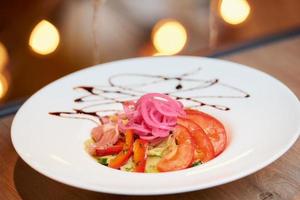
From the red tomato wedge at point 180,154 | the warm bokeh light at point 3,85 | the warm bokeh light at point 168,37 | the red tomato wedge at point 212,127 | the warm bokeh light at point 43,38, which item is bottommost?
the warm bokeh light at point 3,85

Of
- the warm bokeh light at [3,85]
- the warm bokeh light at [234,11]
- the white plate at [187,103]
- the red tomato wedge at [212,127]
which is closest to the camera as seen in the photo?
the white plate at [187,103]

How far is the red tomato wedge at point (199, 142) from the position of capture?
3.75 ft

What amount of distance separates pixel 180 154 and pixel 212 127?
0.16 metres

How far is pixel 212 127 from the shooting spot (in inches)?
49.4

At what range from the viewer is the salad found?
113cm

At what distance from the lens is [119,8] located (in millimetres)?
2984

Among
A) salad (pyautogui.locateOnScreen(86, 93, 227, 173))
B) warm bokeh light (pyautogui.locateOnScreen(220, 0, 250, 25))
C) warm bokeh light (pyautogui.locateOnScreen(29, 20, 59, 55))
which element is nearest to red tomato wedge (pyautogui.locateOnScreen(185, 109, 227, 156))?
salad (pyautogui.locateOnScreen(86, 93, 227, 173))

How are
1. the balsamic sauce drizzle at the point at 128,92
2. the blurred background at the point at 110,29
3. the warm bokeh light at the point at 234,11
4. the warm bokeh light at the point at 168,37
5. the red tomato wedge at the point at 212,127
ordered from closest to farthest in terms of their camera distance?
1. the red tomato wedge at the point at 212,127
2. the balsamic sauce drizzle at the point at 128,92
3. the blurred background at the point at 110,29
4. the warm bokeh light at the point at 168,37
5. the warm bokeh light at the point at 234,11

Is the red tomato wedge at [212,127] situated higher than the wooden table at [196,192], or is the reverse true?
the red tomato wedge at [212,127]

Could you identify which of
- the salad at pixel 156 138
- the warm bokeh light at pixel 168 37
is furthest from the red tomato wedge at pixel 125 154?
the warm bokeh light at pixel 168 37

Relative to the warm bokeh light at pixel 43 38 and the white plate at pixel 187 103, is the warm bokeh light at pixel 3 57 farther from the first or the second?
the white plate at pixel 187 103

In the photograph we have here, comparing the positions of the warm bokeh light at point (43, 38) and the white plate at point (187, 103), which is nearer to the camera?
the white plate at point (187, 103)

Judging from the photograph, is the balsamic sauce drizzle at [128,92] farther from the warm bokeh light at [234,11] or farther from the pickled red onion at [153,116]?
the warm bokeh light at [234,11]

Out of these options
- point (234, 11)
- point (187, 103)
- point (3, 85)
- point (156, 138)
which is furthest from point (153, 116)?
point (234, 11)
